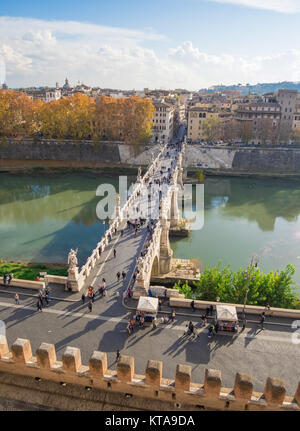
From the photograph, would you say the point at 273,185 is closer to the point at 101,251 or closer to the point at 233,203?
the point at 233,203

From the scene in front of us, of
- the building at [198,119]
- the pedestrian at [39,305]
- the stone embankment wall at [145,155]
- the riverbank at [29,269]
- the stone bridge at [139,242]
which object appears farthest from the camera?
the building at [198,119]

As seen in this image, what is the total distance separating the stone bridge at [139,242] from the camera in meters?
16.6

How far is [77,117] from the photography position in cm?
6153

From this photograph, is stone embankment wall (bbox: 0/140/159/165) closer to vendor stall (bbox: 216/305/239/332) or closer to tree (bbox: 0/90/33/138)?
tree (bbox: 0/90/33/138)

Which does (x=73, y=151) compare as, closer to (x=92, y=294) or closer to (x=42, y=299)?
(x=42, y=299)

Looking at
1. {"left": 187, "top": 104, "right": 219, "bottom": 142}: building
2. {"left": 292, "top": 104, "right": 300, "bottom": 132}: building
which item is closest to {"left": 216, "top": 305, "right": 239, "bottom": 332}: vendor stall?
{"left": 187, "top": 104, "right": 219, "bottom": 142}: building

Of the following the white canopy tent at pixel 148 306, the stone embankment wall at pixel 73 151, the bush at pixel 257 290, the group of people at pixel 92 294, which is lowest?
the bush at pixel 257 290

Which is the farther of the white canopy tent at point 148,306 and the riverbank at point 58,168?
the riverbank at point 58,168

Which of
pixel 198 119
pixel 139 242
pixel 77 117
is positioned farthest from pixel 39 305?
pixel 198 119

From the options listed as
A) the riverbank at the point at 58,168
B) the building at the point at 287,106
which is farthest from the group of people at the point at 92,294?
the building at the point at 287,106

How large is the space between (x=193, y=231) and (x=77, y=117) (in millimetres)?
37013

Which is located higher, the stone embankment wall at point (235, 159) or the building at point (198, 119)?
the building at point (198, 119)

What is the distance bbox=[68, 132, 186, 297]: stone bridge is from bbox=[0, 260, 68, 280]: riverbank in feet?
10.9

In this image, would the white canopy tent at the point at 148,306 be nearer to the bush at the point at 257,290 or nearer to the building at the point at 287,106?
the bush at the point at 257,290
